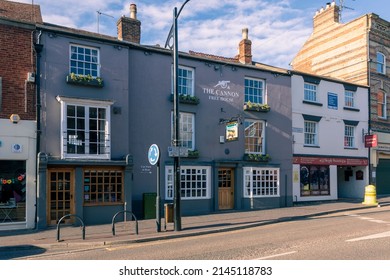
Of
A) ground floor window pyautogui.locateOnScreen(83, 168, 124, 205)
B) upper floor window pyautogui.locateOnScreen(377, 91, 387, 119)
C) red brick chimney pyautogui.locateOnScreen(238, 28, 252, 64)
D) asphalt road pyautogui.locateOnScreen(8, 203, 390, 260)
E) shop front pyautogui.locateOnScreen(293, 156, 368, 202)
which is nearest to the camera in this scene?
asphalt road pyautogui.locateOnScreen(8, 203, 390, 260)

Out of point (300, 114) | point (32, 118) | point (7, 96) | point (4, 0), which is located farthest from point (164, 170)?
point (4, 0)

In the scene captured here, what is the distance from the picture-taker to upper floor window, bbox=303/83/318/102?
71.4ft

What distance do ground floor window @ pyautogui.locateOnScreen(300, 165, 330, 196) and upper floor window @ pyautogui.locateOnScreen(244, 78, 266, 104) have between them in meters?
5.02

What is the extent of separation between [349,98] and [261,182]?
31.4ft

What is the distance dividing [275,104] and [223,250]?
12.8 meters

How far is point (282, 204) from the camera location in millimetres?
19688

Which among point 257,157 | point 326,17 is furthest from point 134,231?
point 326,17

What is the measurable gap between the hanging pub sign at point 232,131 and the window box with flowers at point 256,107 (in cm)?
213

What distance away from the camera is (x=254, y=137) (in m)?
19.2

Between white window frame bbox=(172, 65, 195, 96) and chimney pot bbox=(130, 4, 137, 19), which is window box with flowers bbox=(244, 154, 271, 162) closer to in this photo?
white window frame bbox=(172, 65, 195, 96)

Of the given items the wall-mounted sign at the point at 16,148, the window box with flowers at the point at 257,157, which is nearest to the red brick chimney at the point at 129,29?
the wall-mounted sign at the point at 16,148

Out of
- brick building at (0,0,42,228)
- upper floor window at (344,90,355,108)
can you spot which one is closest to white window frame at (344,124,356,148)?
upper floor window at (344,90,355,108)

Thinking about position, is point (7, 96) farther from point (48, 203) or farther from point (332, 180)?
point (332, 180)

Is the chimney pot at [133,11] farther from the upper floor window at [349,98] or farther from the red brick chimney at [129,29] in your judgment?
the upper floor window at [349,98]
